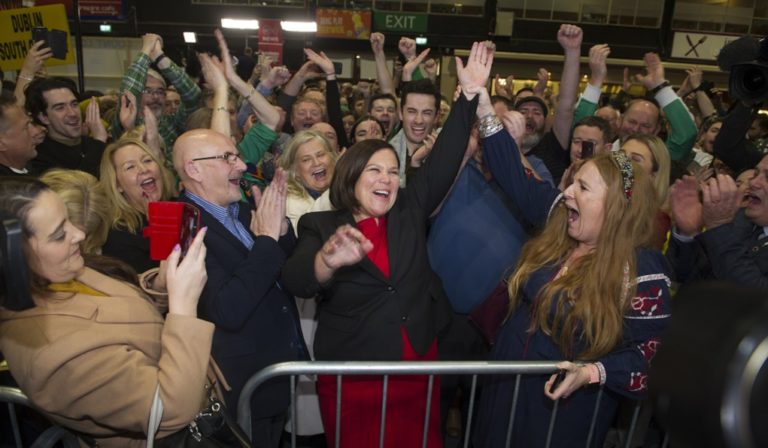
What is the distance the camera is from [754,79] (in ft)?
9.57

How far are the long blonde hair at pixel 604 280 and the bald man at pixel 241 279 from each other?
108 cm

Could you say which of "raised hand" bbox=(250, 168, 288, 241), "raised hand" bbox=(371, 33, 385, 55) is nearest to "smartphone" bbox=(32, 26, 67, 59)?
"raised hand" bbox=(371, 33, 385, 55)

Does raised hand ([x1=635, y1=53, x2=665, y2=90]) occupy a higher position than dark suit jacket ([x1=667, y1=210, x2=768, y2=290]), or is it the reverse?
raised hand ([x1=635, y1=53, x2=665, y2=90])

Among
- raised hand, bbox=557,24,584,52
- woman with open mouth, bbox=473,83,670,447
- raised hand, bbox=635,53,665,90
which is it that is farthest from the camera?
raised hand, bbox=635,53,665,90

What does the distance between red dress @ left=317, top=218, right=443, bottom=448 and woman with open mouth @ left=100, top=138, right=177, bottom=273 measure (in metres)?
1.12

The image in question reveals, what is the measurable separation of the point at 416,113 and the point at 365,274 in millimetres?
1770

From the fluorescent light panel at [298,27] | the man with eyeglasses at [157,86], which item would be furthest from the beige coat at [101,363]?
the fluorescent light panel at [298,27]

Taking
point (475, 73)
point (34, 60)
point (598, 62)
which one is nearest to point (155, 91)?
point (34, 60)

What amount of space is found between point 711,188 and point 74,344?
2.39 m

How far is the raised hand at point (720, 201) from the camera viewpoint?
84.1 inches

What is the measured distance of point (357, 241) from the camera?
1980 millimetres

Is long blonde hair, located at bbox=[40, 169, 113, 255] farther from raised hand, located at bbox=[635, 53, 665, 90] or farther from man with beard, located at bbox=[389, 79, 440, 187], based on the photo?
raised hand, located at bbox=[635, 53, 665, 90]

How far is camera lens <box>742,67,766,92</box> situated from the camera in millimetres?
2863

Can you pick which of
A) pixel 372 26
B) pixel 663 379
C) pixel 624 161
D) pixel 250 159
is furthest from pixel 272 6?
pixel 663 379
